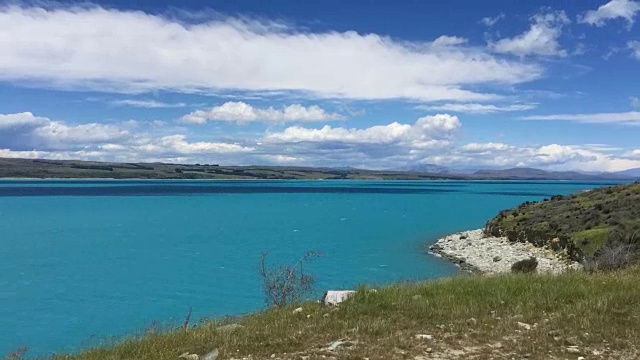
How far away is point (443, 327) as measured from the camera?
432 inches

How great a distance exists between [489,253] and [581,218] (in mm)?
13039

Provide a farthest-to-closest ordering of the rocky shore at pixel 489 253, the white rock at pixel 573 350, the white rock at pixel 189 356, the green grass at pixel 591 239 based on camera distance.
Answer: the rocky shore at pixel 489 253 < the green grass at pixel 591 239 < the white rock at pixel 189 356 < the white rock at pixel 573 350

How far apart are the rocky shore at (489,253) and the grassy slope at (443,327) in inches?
1149

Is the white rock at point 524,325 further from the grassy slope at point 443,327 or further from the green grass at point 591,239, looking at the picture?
the green grass at point 591,239

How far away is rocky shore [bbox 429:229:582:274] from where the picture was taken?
4684 cm

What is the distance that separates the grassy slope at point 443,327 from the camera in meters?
9.62

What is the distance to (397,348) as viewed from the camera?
966cm

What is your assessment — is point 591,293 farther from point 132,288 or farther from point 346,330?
point 132,288

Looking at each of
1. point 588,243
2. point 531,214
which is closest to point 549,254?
point 588,243

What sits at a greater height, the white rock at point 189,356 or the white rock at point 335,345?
the white rock at point 335,345

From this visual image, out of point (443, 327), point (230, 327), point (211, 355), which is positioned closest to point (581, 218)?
point (443, 327)

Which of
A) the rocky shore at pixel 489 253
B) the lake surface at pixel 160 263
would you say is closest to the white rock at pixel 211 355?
the lake surface at pixel 160 263

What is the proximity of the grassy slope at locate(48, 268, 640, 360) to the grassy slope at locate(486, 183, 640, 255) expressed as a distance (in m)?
34.4

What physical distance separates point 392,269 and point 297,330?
4001 centimetres
